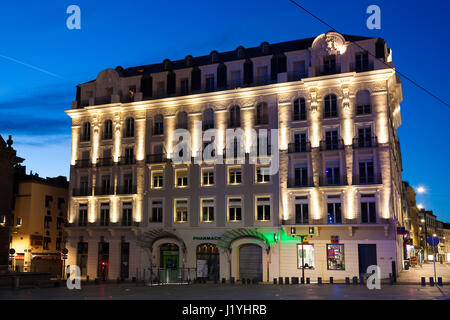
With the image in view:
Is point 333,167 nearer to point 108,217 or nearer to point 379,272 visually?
point 379,272

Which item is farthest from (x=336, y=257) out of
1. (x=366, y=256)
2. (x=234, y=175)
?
(x=234, y=175)

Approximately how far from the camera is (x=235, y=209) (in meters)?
45.5

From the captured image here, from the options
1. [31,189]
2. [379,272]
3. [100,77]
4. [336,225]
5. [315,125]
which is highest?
[100,77]

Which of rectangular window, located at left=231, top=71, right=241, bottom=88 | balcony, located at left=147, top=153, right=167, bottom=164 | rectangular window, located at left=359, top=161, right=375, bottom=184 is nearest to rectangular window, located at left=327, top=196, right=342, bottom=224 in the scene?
rectangular window, located at left=359, top=161, right=375, bottom=184

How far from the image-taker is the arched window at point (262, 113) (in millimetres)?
45812

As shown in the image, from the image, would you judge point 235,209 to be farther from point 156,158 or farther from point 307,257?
point 156,158

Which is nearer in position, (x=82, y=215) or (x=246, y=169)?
(x=246, y=169)

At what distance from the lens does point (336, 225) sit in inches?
1624

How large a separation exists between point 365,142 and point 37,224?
37478 millimetres

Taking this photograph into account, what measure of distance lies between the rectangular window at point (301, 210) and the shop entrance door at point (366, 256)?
4.98 metres

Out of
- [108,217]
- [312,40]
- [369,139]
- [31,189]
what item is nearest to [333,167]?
[369,139]

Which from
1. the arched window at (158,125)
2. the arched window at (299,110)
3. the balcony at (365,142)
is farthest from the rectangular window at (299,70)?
the arched window at (158,125)

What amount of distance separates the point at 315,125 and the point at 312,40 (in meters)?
9.53
